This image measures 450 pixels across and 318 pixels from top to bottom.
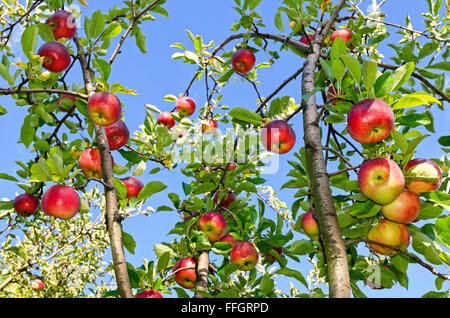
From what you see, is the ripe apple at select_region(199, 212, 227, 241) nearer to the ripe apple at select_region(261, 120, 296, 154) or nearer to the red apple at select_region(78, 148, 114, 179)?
the ripe apple at select_region(261, 120, 296, 154)

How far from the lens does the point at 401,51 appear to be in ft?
8.57

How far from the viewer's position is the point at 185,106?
3.68m

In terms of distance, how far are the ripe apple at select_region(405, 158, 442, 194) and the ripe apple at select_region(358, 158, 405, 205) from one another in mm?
68

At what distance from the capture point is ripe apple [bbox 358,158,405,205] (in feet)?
5.40

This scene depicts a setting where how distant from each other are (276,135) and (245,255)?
2.70 ft

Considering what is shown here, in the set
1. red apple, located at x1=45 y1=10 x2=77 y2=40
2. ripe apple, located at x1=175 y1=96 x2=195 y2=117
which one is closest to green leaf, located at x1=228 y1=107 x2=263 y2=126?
red apple, located at x1=45 y1=10 x2=77 y2=40

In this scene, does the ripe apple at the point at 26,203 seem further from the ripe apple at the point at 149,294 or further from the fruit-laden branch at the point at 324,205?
the fruit-laden branch at the point at 324,205

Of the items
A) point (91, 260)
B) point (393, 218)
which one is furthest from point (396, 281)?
point (91, 260)

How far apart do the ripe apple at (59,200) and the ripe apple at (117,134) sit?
43 centimetres

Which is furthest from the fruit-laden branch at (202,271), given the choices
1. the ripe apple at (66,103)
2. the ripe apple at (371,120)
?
the ripe apple at (371,120)

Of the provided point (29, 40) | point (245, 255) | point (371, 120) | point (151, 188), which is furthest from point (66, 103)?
point (371, 120)

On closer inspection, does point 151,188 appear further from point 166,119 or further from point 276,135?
point 166,119

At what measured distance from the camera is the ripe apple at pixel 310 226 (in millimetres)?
2131
